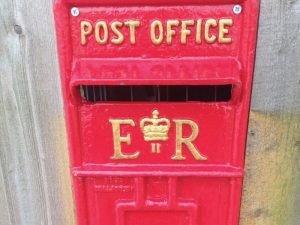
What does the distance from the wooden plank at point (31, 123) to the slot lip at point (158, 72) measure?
17 centimetres

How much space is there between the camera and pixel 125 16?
1066mm

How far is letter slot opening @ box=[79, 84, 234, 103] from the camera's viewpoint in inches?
48.4

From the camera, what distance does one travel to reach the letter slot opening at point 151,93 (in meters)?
1.23

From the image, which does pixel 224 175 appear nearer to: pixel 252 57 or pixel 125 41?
pixel 252 57

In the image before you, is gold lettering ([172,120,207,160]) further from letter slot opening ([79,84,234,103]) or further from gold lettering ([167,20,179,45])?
gold lettering ([167,20,179,45])

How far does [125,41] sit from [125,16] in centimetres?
6

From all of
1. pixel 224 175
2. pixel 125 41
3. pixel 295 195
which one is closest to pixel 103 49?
pixel 125 41

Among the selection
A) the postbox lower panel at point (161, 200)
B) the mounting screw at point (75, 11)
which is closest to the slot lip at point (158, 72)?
the mounting screw at point (75, 11)

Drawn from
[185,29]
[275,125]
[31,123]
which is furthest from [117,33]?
[275,125]

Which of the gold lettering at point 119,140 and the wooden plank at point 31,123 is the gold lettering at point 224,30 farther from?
the wooden plank at point 31,123

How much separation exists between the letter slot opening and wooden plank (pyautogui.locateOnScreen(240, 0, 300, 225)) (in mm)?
112

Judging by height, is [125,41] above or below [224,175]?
above

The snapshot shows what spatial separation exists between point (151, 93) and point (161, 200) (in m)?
0.33

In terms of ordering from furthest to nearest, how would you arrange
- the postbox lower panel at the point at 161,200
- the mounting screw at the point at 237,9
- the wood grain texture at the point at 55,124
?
the postbox lower panel at the point at 161,200, the wood grain texture at the point at 55,124, the mounting screw at the point at 237,9
